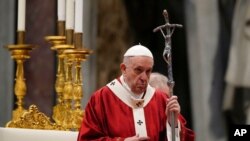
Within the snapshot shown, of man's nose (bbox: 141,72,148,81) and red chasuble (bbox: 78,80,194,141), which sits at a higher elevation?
man's nose (bbox: 141,72,148,81)

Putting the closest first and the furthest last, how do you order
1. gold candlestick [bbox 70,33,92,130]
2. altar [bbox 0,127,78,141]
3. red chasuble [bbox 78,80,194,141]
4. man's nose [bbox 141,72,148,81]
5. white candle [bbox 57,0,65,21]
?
man's nose [bbox 141,72,148,81] → red chasuble [bbox 78,80,194,141] → altar [bbox 0,127,78,141] → gold candlestick [bbox 70,33,92,130] → white candle [bbox 57,0,65,21]

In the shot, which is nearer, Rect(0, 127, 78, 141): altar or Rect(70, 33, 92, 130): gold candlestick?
Rect(0, 127, 78, 141): altar

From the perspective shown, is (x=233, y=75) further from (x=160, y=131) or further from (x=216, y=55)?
(x=160, y=131)

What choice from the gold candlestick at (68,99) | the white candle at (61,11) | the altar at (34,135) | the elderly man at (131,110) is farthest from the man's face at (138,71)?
the white candle at (61,11)

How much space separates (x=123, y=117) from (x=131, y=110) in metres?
0.09

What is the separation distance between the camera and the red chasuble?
15.4 feet

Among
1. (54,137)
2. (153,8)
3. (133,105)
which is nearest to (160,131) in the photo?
(133,105)

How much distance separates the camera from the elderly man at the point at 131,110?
4621 mm

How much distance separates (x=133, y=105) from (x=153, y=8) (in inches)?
106

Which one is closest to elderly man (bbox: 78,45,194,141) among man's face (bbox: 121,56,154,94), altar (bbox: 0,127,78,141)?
man's face (bbox: 121,56,154,94)

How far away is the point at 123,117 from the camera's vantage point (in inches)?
188

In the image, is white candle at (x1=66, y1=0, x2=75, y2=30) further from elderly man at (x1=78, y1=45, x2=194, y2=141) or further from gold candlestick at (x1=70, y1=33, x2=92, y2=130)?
elderly man at (x1=78, y1=45, x2=194, y2=141)

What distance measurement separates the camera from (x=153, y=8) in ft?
24.3

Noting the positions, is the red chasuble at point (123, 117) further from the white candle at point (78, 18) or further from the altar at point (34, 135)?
the white candle at point (78, 18)
